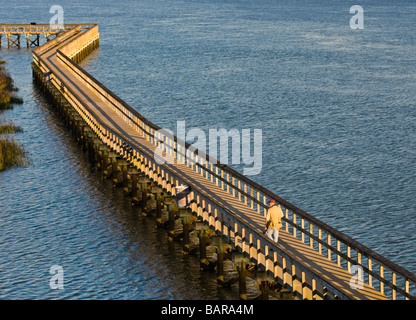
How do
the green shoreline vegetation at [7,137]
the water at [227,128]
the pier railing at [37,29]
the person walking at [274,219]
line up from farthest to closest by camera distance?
the pier railing at [37,29]
the green shoreline vegetation at [7,137]
the water at [227,128]
the person walking at [274,219]

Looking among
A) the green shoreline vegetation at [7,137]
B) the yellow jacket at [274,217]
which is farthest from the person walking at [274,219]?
the green shoreline vegetation at [7,137]

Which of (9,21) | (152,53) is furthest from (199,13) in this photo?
(152,53)

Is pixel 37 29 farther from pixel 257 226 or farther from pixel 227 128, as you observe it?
pixel 257 226

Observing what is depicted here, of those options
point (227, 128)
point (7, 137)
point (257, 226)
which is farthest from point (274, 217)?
point (227, 128)

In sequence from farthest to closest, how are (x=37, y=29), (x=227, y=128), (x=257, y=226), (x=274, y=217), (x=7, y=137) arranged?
(x=37, y=29) → (x=227, y=128) → (x=7, y=137) → (x=257, y=226) → (x=274, y=217)

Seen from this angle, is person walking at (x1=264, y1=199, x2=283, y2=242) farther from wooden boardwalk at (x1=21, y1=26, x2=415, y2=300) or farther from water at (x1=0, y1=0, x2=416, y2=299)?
water at (x1=0, y1=0, x2=416, y2=299)

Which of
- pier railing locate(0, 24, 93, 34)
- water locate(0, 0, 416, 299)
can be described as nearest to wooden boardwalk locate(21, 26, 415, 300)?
water locate(0, 0, 416, 299)

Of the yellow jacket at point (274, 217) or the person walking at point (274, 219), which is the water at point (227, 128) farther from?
the yellow jacket at point (274, 217)
